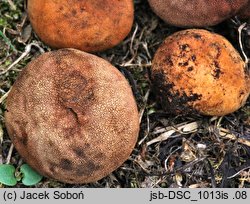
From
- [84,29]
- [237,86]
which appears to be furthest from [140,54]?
[237,86]

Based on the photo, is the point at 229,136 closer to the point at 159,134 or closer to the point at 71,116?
the point at 159,134

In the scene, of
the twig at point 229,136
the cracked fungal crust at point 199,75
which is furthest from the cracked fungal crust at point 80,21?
the twig at point 229,136

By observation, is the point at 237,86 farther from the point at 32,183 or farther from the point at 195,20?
the point at 32,183

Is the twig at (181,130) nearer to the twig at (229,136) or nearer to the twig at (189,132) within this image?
the twig at (189,132)

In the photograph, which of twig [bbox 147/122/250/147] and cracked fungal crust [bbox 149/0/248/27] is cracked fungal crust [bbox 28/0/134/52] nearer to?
cracked fungal crust [bbox 149/0/248/27]

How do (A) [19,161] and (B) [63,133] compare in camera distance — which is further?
(A) [19,161]

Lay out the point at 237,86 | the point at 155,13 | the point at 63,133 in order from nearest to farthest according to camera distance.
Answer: the point at 63,133 → the point at 237,86 → the point at 155,13

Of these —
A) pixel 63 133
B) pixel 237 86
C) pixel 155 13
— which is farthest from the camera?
pixel 155 13
